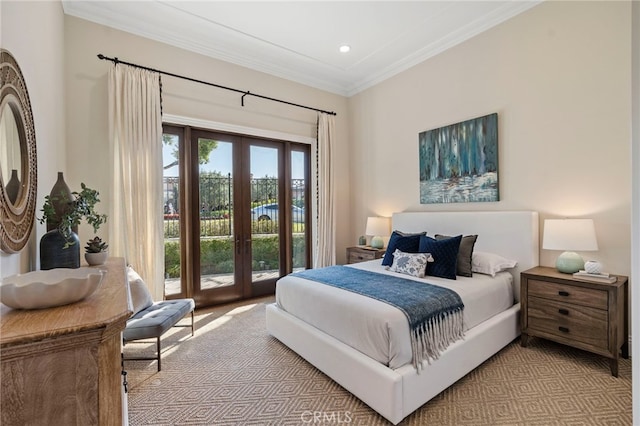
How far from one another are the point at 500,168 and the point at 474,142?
0.43 metres

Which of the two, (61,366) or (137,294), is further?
(137,294)

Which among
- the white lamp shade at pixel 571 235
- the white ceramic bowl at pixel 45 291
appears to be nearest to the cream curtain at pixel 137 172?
the white ceramic bowl at pixel 45 291

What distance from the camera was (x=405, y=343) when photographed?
6.15 feet

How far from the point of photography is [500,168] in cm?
330

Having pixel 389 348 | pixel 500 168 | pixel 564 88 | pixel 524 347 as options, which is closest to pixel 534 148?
pixel 500 168

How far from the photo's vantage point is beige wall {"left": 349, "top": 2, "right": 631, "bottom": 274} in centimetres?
255

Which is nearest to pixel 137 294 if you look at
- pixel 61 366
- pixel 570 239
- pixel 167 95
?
pixel 61 366

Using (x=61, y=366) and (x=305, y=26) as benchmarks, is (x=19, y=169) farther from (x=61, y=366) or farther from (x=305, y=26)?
(x=305, y=26)

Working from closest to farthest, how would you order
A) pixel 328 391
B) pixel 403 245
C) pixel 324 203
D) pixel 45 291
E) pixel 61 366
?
pixel 61 366 → pixel 45 291 → pixel 328 391 → pixel 403 245 → pixel 324 203

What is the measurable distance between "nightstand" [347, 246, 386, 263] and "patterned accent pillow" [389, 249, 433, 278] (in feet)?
3.61

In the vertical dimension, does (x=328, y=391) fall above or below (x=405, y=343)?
below

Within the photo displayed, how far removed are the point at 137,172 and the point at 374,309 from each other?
2.91 metres

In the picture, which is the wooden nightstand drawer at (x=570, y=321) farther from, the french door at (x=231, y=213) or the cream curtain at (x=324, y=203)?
the french door at (x=231, y=213)

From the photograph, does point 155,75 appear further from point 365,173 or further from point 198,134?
point 365,173
